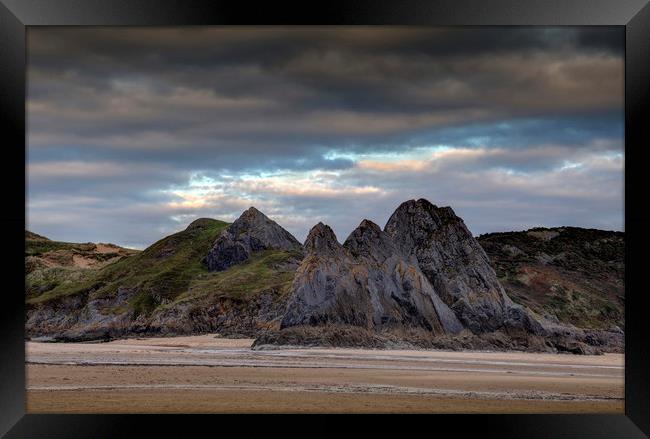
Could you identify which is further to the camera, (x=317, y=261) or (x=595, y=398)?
(x=317, y=261)

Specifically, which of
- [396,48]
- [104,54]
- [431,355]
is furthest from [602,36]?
[104,54]

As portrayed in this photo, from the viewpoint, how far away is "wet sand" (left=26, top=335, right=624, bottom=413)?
1919 centimetres

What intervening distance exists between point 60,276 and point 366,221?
106ft

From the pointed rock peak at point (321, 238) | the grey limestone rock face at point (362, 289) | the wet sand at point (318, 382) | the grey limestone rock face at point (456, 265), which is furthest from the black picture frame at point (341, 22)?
the grey limestone rock face at point (456, 265)

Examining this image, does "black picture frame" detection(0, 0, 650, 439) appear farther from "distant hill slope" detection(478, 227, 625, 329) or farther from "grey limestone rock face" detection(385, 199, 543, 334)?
"distant hill slope" detection(478, 227, 625, 329)

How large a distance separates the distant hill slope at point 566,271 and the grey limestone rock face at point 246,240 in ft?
54.2

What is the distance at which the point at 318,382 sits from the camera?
77.0ft

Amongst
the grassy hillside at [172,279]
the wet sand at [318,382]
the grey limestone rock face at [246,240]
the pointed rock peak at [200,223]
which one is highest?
A: the pointed rock peak at [200,223]

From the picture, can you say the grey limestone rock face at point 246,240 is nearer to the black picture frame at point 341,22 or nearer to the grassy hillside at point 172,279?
the grassy hillside at point 172,279

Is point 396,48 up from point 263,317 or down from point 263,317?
up

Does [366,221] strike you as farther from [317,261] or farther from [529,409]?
[529,409]

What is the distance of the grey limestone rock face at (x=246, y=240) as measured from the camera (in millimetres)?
63594

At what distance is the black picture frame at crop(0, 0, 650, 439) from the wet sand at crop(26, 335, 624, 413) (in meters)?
4.13

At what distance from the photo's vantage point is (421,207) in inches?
1810
